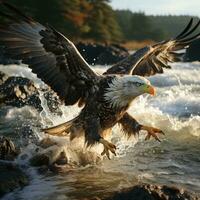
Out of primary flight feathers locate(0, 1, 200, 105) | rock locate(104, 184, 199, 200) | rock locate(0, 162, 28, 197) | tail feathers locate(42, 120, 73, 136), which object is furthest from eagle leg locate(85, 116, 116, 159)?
rock locate(104, 184, 199, 200)

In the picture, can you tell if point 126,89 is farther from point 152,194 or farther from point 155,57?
point 155,57

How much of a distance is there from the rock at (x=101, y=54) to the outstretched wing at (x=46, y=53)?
93.5 ft

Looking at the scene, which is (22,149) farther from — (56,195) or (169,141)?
(169,141)

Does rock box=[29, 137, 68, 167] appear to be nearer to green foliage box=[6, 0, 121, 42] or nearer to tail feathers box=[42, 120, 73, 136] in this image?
tail feathers box=[42, 120, 73, 136]

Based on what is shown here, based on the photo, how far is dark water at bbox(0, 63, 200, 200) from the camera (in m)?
7.24

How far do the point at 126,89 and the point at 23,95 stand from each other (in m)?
8.32

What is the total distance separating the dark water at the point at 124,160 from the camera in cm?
724

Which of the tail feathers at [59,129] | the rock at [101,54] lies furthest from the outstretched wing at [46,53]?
the rock at [101,54]

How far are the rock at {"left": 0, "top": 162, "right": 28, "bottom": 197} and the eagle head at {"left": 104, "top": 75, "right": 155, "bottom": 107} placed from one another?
1.71 meters

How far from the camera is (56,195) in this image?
6.88m

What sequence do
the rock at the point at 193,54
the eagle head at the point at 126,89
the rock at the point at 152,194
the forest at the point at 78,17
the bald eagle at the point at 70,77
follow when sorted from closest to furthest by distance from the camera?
the rock at the point at 152,194 → the eagle head at the point at 126,89 → the bald eagle at the point at 70,77 → the rock at the point at 193,54 → the forest at the point at 78,17

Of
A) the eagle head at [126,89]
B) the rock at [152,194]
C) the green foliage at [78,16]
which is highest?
the green foliage at [78,16]

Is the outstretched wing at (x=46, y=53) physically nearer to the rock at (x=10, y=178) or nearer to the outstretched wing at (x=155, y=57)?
the outstretched wing at (x=155, y=57)

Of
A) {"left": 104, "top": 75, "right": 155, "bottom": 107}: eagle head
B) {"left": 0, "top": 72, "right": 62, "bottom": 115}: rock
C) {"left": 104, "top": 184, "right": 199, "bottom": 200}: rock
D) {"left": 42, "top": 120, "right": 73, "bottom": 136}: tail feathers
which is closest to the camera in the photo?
{"left": 104, "top": 184, "right": 199, "bottom": 200}: rock
